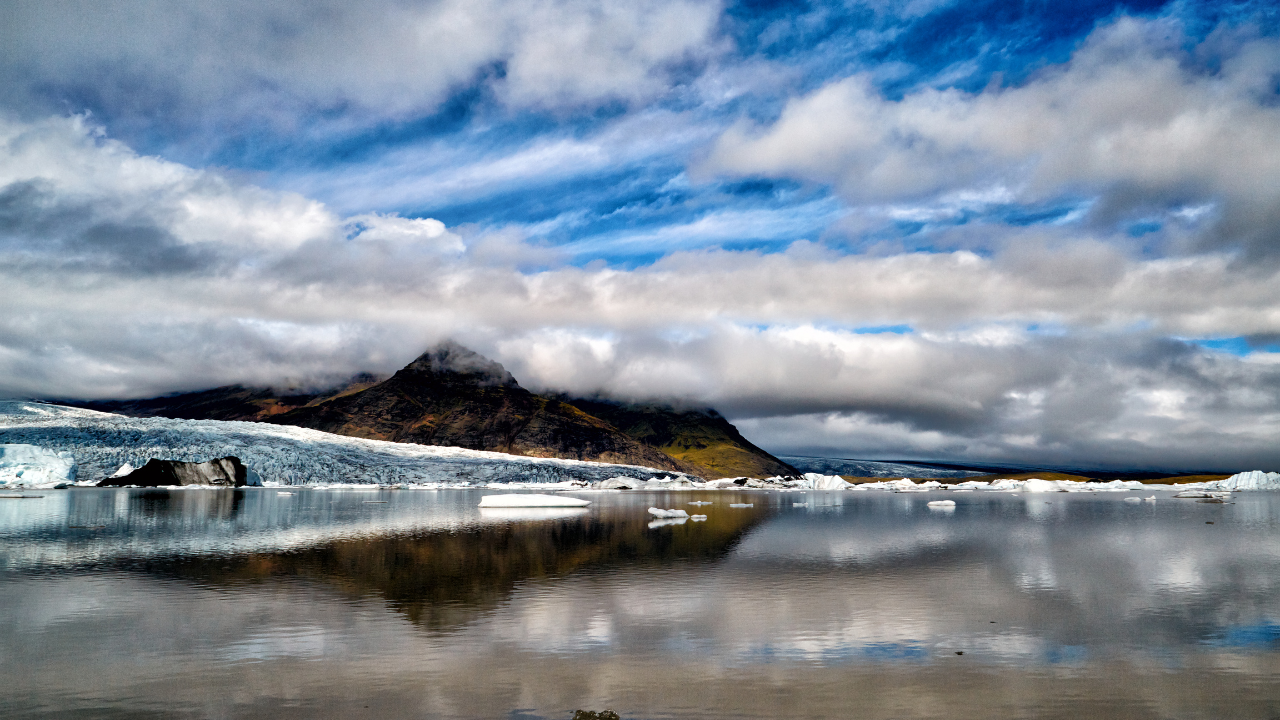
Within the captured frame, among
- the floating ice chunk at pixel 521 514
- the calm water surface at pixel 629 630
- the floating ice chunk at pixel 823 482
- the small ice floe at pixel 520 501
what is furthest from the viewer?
the floating ice chunk at pixel 823 482

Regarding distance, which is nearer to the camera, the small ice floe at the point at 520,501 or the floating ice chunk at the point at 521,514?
the floating ice chunk at the point at 521,514

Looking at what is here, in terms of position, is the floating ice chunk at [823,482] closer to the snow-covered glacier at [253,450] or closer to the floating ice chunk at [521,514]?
the snow-covered glacier at [253,450]

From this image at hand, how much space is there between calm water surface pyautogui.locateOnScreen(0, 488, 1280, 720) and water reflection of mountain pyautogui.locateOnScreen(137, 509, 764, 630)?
18 centimetres

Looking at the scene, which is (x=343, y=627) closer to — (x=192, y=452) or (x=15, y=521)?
(x=15, y=521)

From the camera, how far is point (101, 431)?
109 m

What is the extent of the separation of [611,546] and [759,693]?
23.9 m

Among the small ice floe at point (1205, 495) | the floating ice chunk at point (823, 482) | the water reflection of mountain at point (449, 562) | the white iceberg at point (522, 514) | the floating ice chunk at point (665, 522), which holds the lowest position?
the floating ice chunk at point (823, 482)

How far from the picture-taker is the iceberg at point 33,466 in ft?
309

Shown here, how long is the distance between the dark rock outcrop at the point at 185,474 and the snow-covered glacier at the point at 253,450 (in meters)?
4.89

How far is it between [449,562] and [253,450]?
111 m

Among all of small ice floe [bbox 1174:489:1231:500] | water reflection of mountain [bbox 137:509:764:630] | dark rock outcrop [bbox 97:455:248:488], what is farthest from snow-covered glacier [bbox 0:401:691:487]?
small ice floe [bbox 1174:489:1231:500]

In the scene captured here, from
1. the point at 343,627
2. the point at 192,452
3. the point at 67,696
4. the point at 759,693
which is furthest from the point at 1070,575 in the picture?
the point at 192,452

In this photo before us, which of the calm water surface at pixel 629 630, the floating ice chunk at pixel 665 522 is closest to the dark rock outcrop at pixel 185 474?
the calm water surface at pixel 629 630

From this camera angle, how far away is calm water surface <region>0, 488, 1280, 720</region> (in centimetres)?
1152
